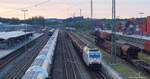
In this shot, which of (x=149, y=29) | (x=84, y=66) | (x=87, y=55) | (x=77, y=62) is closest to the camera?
(x=87, y=55)

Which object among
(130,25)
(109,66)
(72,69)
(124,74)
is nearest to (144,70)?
(124,74)

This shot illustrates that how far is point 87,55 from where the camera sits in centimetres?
5247

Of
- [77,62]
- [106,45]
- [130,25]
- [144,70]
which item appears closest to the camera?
[144,70]

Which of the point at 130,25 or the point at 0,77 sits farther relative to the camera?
the point at 130,25

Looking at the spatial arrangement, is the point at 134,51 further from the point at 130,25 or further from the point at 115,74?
the point at 130,25

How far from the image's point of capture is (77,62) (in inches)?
2559

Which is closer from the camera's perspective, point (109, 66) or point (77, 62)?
point (109, 66)

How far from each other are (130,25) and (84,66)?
9350 cm

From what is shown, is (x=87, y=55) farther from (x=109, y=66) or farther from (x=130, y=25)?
(x=130, y=25)

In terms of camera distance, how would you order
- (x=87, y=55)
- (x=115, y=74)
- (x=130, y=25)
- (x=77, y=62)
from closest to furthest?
(x=115, y=74) → (x=87, y=55) → (x=77, y=62) → (x=130, y=25)

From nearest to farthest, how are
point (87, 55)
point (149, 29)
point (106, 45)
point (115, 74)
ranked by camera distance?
Answer: point (115, 74), point (87, 55), point (106, 45), point (149, 29)

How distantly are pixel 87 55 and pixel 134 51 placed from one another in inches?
393

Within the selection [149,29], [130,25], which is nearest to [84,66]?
[149,29]

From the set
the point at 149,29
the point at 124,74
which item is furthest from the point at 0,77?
the point at 149,29
